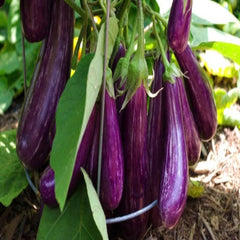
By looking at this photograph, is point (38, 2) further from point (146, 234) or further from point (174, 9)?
point (146, 234)

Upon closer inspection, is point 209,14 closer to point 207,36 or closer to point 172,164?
point 207,36

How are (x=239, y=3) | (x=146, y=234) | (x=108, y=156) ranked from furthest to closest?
1. (x=239, y=3)
2. (x=146, y=234)
3. (x=108, y=156)

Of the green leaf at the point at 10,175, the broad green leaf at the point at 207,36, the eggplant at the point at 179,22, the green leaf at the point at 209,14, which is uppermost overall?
the eggplant at the point at 179,22

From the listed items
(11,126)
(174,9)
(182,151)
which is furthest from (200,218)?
(11,126)

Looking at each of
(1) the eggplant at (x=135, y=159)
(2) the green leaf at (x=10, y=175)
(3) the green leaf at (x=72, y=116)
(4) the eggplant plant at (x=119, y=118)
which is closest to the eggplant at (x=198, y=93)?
(4) the eggplant plant at (x=119, y=118)

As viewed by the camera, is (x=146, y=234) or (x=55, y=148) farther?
(x=146, y=234)

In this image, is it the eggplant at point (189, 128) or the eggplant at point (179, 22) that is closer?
the eggplant at point (179, 22)

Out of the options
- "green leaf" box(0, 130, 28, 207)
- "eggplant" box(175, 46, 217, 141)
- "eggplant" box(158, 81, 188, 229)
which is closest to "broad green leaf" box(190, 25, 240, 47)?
"eggplant" box(175, 46, 217, 141)

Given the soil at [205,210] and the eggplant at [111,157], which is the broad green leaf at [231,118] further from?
the eggplant at [111,157]
